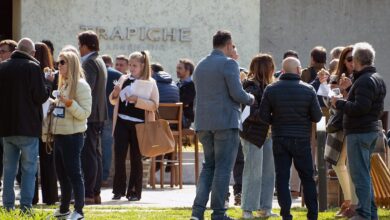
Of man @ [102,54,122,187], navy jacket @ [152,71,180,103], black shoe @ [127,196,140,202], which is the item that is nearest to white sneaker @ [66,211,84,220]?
black shoe @ [127,196,140,202]

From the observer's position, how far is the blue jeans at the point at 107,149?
18550mm

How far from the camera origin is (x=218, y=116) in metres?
12.8

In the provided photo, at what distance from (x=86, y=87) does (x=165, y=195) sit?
4.30 m

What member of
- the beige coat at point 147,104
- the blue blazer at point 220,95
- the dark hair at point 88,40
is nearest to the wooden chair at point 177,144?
the beige coat at point 147,104

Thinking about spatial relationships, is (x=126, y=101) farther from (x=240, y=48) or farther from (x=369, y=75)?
(x=240, y=48)

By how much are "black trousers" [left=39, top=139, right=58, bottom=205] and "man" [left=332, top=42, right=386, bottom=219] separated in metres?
4.03

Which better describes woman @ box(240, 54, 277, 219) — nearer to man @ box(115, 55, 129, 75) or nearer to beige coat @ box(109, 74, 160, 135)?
beige coat @ box(109, 74, 160, 135)

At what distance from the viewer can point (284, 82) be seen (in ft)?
42.7

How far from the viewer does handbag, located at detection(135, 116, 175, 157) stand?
52.3ft

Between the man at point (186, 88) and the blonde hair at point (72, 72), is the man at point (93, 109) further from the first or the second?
the man at point (186, 88)

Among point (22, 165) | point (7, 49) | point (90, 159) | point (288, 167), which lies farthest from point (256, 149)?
point (7, 49)

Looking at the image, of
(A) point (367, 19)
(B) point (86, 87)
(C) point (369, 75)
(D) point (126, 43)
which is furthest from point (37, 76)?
(A) point (367, 19)

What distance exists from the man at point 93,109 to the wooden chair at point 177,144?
241 cm

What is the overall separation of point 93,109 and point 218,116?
3021 mm
